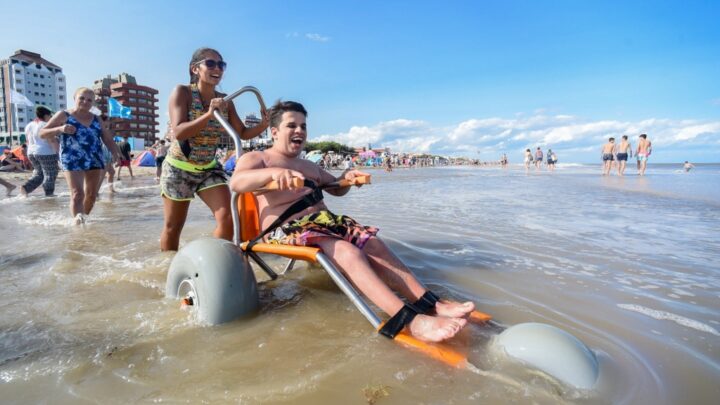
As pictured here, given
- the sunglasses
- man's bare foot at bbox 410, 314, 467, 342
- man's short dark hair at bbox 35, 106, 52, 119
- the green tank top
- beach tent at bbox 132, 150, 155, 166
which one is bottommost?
man's bare foot at bbox 410, 314, 467, 342

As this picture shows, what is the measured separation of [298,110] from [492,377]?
6.68 ft

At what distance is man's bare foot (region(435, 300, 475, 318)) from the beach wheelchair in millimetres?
147

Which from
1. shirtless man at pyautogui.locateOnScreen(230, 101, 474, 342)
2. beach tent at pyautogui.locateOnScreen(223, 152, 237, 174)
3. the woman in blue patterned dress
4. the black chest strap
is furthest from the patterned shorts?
the woman in blue patterned dress

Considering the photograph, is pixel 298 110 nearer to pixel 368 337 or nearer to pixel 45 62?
pixel 368 337

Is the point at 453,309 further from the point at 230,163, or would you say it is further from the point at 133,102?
the point at 133,102

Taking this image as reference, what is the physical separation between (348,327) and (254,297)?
573 millimetres

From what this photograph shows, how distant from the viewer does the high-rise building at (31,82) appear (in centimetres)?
8525

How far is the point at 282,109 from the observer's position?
2812mm

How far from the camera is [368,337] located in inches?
77.7

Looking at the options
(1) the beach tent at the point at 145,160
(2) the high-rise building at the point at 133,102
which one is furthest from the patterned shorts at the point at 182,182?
(2) the high-rise building at the point at 133,102

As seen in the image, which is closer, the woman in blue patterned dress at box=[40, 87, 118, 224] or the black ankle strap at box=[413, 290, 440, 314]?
the black ankle strap at box=[413, 290, 440, 314]

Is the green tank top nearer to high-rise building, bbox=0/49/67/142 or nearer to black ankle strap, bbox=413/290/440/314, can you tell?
black ankle strap, bbox=413/290/440/314

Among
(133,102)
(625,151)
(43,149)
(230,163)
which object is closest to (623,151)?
(625,151)

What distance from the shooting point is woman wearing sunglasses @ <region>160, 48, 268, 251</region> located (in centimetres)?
317
